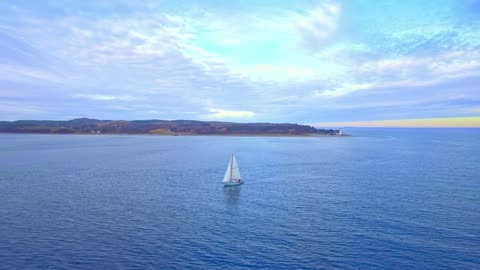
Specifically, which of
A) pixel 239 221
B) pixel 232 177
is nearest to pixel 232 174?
pixel 232 177

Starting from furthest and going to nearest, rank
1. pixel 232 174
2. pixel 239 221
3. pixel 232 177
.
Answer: pixel 232 174
pixel 232 177
pixel 239 221

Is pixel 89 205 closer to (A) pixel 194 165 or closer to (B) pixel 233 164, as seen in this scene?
(B) pixel 233 164

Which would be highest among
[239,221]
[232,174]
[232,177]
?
[232,174]

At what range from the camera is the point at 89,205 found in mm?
47375

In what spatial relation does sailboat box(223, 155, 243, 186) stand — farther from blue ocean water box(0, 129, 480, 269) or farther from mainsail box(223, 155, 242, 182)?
blue ocean water box(0, 129, 480, 269)

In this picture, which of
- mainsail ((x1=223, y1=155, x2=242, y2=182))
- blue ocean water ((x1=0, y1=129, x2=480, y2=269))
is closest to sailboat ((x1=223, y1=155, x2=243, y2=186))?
mainsail ((x1=223, y1=155, x2=242, y2=182))

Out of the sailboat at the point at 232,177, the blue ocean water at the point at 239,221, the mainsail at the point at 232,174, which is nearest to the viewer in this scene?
the blue ocean water at the point at 239,221

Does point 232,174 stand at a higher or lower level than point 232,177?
higher

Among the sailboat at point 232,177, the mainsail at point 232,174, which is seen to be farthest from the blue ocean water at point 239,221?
the mainsail at point 232,174

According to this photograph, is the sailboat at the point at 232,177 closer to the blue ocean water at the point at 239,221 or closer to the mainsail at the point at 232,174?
the mainsail at the point at 232,174

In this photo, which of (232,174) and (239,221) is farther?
(232,174)

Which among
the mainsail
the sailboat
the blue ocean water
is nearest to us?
the blue ocean water

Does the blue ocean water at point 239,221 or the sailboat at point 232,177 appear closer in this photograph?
the blue ocean water at point 239,221

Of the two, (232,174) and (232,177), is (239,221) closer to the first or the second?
(232,177)
